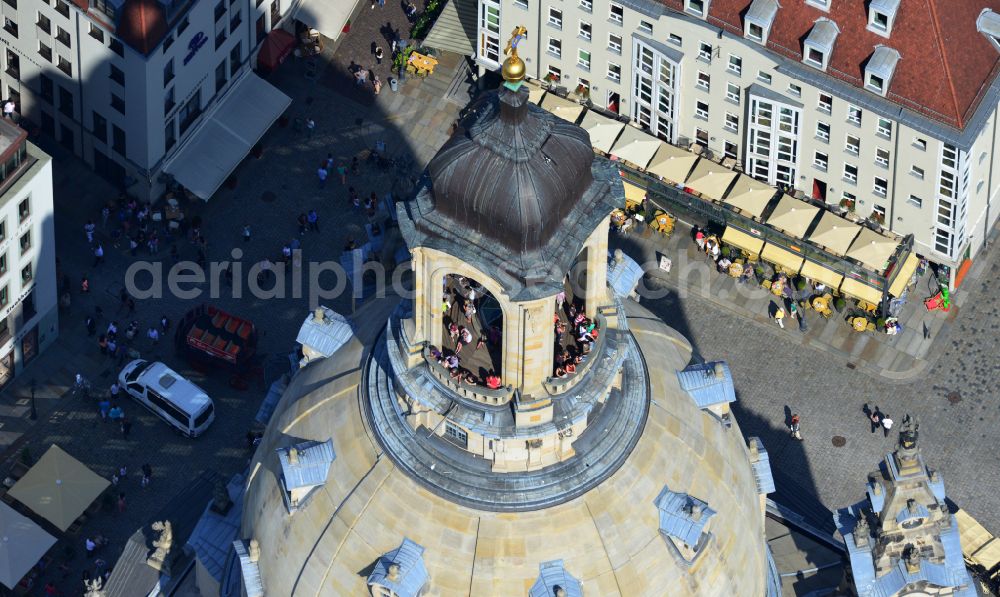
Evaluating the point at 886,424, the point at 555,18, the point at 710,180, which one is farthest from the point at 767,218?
the point at 555,18

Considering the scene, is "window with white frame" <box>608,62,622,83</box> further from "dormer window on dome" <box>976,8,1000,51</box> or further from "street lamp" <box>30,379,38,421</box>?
A: "street lamp" <box>30,379,38,421</box>

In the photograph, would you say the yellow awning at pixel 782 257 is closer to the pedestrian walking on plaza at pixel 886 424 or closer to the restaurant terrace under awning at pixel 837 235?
the restaurant terrace under awning at pixel 837 235

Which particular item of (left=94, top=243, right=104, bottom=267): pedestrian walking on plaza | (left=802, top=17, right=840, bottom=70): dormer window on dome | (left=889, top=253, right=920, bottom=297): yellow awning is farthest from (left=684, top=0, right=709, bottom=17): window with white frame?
(left=94, top=243, right=104, bottom=267): pedestrian walking on plaza

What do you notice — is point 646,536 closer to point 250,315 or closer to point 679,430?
point 679,430

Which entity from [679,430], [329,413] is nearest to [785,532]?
[679,430]

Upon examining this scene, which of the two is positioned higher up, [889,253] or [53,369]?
[889,253]

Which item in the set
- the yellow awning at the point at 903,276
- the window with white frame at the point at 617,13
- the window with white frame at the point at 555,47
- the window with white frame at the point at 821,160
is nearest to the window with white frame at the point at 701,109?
the window with white frame at the point at 617,13

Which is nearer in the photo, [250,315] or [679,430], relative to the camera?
[679,430]
